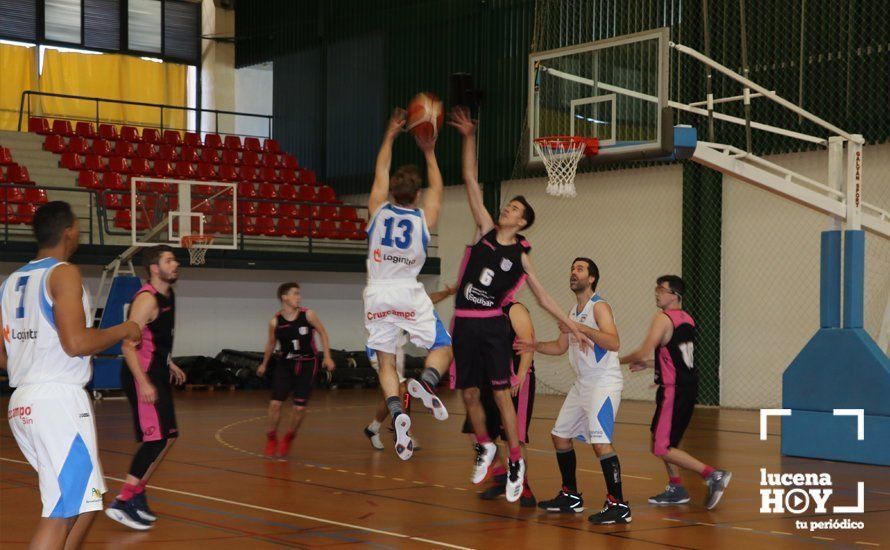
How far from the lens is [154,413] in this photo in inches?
303

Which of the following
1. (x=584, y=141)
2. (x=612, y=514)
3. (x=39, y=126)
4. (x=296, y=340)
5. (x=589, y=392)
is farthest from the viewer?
(x=39, y=126)

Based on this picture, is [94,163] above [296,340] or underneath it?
above

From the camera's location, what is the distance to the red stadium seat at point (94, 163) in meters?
23.6

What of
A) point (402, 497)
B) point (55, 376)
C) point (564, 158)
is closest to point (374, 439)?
point (402, 497)

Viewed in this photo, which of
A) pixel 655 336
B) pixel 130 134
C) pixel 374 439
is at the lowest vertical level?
pixel 374 439

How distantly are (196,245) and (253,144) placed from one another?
8.38 metres

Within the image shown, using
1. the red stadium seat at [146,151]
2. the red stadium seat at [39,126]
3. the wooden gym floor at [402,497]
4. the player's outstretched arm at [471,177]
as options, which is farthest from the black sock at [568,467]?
the red stadium seat at [39,126]

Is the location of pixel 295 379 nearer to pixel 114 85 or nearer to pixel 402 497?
pixel 402 497

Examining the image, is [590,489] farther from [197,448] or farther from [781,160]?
[781,160]

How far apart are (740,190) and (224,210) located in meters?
9.12

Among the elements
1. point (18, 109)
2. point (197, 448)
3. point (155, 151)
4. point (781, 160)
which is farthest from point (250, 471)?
point (18, 109)

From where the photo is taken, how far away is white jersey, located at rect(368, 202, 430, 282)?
27.4ft

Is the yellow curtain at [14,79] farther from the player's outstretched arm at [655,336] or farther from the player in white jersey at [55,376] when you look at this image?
the player in white jersey at [55,376]

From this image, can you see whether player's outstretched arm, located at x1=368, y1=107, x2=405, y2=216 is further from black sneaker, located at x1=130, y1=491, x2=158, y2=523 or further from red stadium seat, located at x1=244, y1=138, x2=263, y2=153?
red stadium seat, located at x1=244, y1=138, x2=263, y2=153
